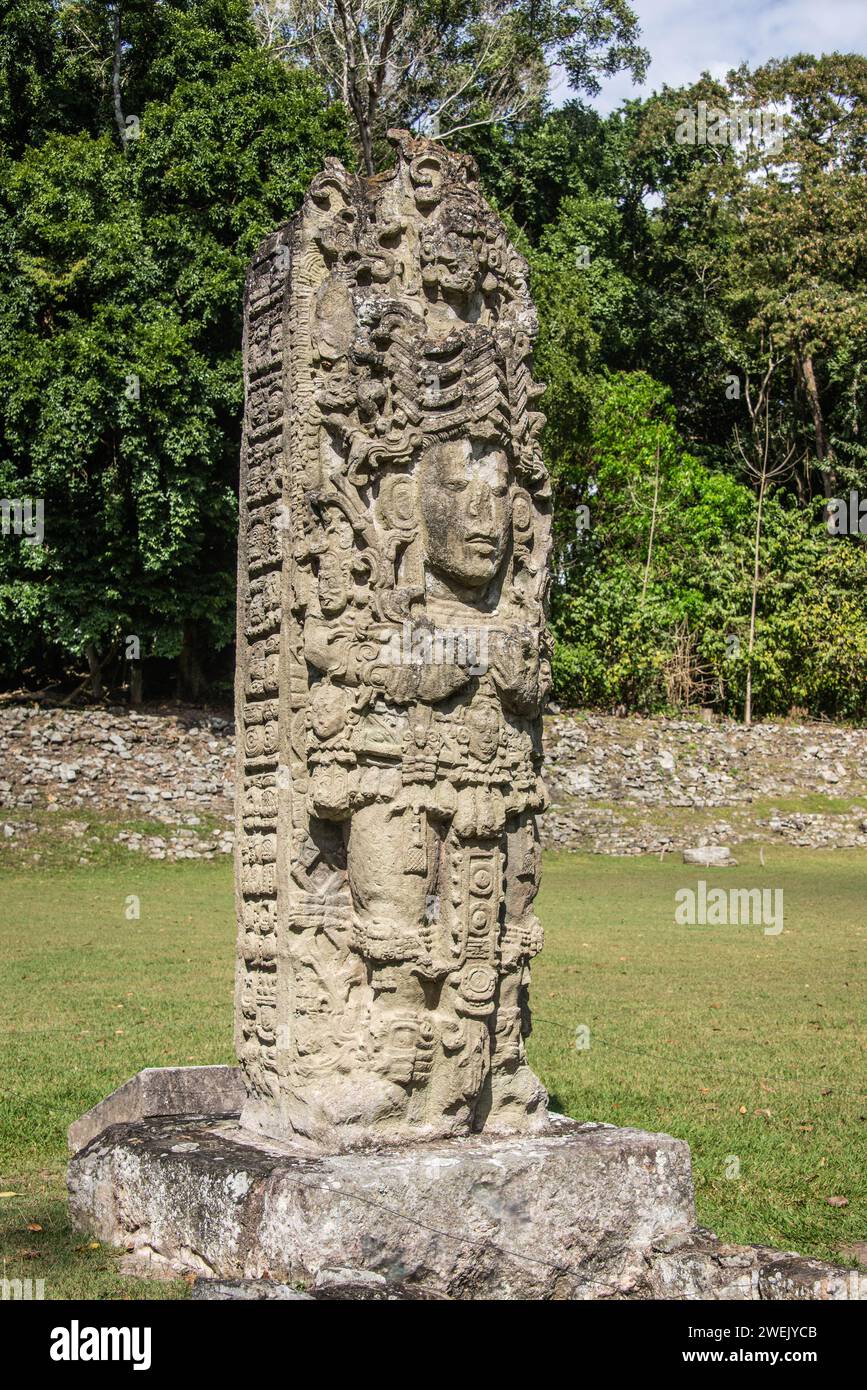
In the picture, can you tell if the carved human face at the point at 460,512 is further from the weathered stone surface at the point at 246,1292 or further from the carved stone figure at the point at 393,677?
the weathered stone surface at the point at 246,1292

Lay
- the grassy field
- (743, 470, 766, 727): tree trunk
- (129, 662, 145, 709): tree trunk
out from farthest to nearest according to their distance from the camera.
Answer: (743, 470, 766, 727): tree trunk, (129, 662, 145, 709): tree trunk, the grassy field

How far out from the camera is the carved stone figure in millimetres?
6281

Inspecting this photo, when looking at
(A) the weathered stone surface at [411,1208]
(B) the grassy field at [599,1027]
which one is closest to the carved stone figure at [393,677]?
(A) the weathered stone surface at [411,1208]

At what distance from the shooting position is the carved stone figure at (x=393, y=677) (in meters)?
6.28

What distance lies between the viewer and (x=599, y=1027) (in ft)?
40.0

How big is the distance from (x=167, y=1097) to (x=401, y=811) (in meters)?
2.01

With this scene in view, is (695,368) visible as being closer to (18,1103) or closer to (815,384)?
(815,384)

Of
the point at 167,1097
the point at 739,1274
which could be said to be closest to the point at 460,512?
the point at 167,1097

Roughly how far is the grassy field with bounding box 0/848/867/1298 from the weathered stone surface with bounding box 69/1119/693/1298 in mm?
267

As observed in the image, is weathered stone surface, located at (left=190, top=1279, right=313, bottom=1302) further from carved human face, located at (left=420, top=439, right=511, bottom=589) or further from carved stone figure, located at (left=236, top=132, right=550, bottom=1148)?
carved human face, located at (left=420, top=439, right=511, bottom=589)

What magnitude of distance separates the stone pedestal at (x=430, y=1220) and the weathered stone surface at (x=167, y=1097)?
1.72 ft

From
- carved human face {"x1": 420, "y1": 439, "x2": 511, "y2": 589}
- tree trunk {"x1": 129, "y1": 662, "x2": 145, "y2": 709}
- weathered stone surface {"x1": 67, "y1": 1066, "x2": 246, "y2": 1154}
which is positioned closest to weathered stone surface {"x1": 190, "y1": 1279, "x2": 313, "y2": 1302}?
weathered stone surface {"x1": 67, "y1": 1066, "x2": 246, "y2": 1154}

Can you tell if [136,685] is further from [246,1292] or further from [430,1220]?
[246,1292]
